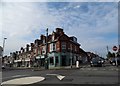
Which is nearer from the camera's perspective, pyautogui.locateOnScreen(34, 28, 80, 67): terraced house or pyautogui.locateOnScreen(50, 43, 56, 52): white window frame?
pyautogui.locateOnScreen(34, 28, 80, 67): terraced house

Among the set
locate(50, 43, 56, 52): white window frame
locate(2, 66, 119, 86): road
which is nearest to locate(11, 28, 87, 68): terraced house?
locate(50, 43, 56, 52): white window frame

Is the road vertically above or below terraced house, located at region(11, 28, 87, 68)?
below

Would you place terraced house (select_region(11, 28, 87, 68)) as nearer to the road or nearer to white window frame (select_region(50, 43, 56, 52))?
white window frame (select_region(50, 43, 56, 52))

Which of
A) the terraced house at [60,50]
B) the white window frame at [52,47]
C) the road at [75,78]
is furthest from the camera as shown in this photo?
the white window frame at [52,47]

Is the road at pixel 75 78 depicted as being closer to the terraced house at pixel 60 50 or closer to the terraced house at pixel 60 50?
the terraced house at pixel 60 50

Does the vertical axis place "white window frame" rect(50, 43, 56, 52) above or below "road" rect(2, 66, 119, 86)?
above

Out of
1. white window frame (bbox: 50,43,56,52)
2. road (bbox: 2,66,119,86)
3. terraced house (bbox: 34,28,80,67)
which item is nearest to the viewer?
road (bbox: 2,66,119,86)

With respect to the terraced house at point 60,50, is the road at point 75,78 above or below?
below

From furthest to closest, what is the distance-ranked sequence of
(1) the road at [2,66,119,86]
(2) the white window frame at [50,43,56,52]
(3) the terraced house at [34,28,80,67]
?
(2) the white window frame at [50,43,56,52]
(3) the terraced house at [34,28,80,67]
(1) the road at [2,66,119,86]

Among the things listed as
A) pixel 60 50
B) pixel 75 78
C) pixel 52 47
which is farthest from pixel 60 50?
pixel 75 78

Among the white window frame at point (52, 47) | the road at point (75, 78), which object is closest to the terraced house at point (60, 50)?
the white window frame at point (52, 47)

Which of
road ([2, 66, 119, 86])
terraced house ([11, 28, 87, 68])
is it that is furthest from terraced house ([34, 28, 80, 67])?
road ([2, 66, 119, 86])

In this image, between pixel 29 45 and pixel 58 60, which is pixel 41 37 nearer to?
pixel 29 45

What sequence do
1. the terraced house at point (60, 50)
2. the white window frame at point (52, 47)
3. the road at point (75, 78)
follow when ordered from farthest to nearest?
1. the white window frame at point (52, 47)
2. the terraced house at point (60, 50)
3. the road at point (75, 78)
